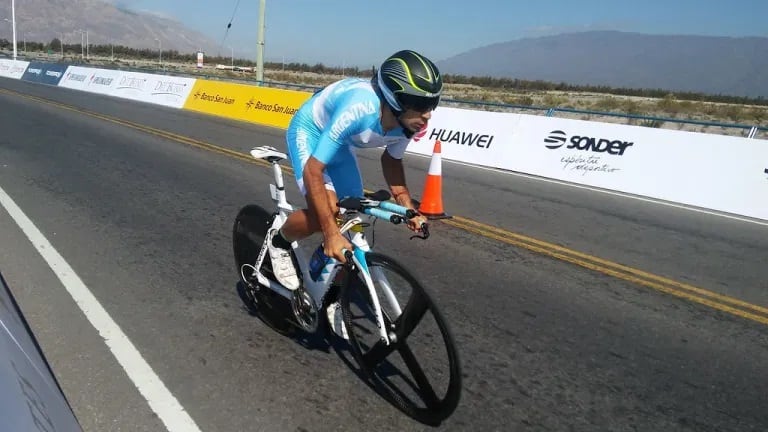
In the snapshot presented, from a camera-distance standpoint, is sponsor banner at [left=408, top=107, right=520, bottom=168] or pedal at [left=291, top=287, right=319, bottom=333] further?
sponsor banner at [left=408, top=107, right=520, bottom=168]

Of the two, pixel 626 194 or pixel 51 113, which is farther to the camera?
pixel 51 113

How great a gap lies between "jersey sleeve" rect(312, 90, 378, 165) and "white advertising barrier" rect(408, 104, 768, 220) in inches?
349

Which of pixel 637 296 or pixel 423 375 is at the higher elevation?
pixel 423 375

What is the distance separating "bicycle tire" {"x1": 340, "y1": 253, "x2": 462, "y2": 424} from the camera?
2826 millimetres

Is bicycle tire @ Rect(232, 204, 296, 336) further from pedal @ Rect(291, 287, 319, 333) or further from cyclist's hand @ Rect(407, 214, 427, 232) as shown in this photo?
cyclist's hand @ Rect(407, 214, 427, 232)

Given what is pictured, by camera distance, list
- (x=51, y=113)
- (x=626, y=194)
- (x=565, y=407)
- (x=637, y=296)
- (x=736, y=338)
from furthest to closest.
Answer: (x=51, y=113), (x=626, y=194), (x=637, y=296), (x=736, y=338), (x=565, y=407)

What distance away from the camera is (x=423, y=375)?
311 cm

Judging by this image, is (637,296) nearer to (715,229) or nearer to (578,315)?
(578,315)

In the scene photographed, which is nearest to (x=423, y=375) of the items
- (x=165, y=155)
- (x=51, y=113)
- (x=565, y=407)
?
(x=565, y=407)

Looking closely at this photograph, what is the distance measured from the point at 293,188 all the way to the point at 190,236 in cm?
292

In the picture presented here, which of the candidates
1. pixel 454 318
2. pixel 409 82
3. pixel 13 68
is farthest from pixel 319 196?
pixel 13 68

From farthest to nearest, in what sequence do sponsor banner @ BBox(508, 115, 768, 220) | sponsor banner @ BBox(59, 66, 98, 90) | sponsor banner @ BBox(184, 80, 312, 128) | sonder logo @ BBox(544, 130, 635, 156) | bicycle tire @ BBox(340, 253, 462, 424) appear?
1. sponsor banner @ BBox(59, 66, 98, 90)
2. sponsor banner @ BBox(184, 80, 312, 128)
3. sonder logo @ BBox(544, 130, 635, 156)
4. sponsor banner @ BBox(508, 115, 768, 220)
5. bicycle tire @ BBox(340, 253, 462, 424)

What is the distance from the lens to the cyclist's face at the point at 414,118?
9.89ft

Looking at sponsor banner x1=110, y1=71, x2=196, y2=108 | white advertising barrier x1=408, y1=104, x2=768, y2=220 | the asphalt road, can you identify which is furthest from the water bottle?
sponsor banner x1=110, y1=71, x2=196, y2=108
